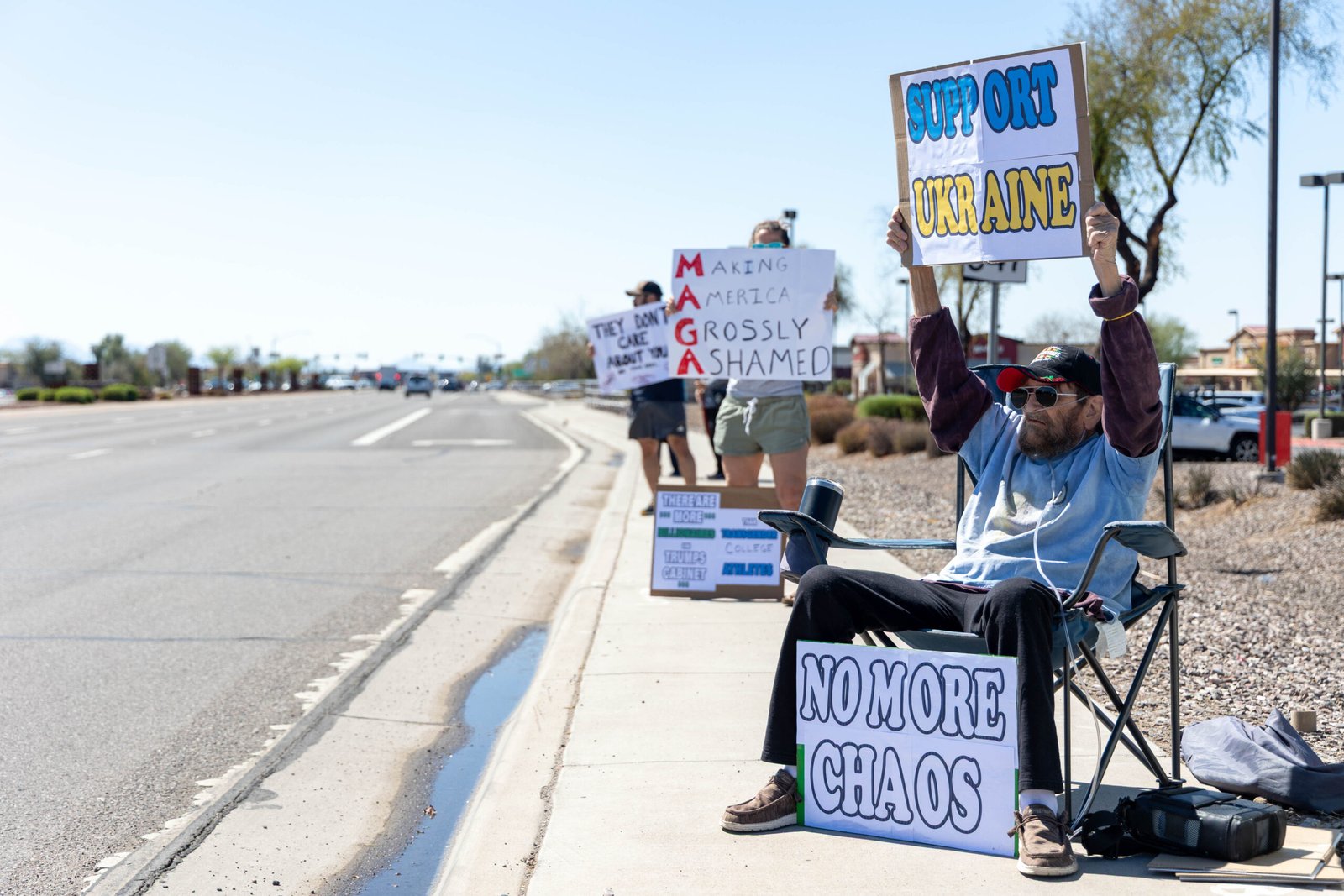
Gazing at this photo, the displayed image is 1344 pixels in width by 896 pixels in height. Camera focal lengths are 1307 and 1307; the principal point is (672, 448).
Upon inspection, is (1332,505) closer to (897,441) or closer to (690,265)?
(690,265)

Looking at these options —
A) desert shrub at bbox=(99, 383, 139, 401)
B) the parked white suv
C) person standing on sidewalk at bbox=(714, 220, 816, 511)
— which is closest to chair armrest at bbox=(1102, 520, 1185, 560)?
person standing on sidewalk at bbox=(714, 220, 816, 511)

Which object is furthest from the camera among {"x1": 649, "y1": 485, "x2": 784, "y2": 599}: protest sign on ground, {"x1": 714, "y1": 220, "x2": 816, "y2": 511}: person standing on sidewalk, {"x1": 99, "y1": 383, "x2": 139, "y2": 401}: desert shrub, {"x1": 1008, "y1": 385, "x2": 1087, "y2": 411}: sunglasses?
Result: {"x1": 99, "y1": 383, "x2": 139, "y2": 401}: desert shrub

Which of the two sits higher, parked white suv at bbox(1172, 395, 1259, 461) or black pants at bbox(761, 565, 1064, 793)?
black pants at bbox(761, 565, 1064, 793)

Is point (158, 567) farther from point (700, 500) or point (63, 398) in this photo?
point (63, 398)

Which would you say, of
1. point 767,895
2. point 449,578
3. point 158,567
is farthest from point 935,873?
point 158,567

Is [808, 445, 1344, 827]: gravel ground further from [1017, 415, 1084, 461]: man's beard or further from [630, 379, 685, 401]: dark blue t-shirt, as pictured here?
[630, 379, 685, 401]: dark blue t-shirt

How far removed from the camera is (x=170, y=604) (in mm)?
7980

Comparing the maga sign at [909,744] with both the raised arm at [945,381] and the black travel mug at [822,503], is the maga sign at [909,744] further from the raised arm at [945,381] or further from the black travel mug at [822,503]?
the raised arm at [945,381]

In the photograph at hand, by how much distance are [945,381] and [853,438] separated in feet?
61.7

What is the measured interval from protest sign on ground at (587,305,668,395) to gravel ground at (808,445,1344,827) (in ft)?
7.63

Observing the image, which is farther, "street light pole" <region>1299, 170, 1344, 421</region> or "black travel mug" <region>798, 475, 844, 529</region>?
"street light pole" <region>1299, 170, 1344, 421</region>

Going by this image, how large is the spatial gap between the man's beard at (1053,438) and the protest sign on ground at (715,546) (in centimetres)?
352

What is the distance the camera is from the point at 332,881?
3766mm

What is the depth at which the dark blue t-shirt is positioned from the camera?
10414 millimetres
